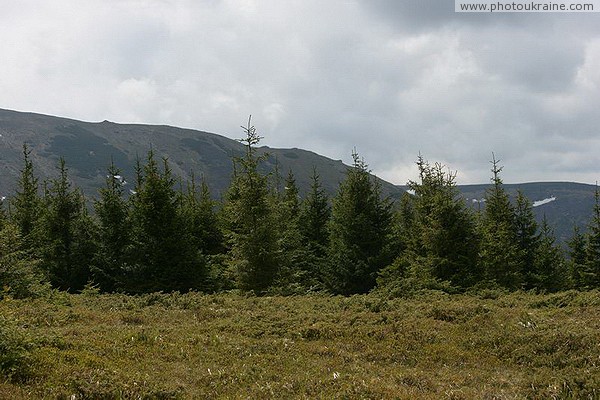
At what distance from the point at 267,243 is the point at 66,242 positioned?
17.8 meters

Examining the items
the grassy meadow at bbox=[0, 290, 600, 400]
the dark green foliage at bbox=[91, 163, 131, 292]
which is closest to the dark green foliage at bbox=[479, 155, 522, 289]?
the grassy meadow at bbox=[0, 290, 600, 400]

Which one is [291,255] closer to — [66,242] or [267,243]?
[267,243]

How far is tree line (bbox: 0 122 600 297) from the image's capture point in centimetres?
2781

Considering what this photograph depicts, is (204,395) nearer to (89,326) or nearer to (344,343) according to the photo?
(344,343)

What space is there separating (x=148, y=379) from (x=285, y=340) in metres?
5.61

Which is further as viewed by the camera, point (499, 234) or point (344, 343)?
point (499, 234)

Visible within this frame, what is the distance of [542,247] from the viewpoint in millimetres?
39188

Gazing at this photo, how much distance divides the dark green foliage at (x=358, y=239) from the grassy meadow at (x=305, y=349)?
36.8 ft

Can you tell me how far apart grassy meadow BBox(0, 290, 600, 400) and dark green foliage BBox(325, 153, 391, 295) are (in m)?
11.2

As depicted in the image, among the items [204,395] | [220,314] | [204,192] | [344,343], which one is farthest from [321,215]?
[204,395]

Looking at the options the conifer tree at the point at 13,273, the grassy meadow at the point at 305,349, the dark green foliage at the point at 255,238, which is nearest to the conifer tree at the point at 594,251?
the grassy meadow at the point at 305,349

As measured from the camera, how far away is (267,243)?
2767cm

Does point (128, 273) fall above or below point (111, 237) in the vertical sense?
below

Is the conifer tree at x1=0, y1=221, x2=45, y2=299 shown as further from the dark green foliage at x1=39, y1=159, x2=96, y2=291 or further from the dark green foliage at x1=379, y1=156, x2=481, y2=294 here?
the dark green foliage at x1=379, y1=156, x2=481, y2=294
